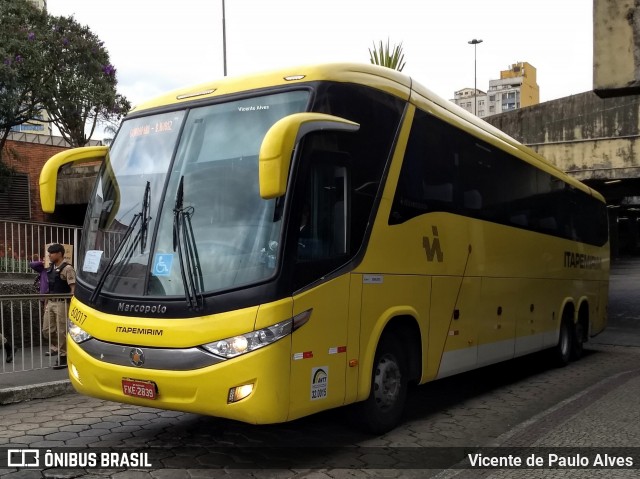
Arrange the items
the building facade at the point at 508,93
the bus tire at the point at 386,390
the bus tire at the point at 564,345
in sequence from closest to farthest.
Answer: the bus tire at the point at 386,390
the bus tire at the point at 564,345
the building facade at the point at 508,93

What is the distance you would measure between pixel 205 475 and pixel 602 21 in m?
7.58

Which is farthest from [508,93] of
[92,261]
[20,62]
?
[92,261]

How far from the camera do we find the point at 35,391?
24.5 feet

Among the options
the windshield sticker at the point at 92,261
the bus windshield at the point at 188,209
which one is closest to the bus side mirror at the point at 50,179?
the bus windshield at the point at 188,209

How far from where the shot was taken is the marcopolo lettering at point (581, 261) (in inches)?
466

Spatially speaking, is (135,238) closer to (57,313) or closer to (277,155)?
(277,155)

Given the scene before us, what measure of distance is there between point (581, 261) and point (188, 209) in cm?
997

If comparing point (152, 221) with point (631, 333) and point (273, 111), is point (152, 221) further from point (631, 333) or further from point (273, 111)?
point (631, 333)

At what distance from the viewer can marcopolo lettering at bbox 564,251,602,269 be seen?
11828 millimetres

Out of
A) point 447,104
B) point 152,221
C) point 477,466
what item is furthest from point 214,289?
point 447,104

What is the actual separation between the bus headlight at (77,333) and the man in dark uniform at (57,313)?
3.03m

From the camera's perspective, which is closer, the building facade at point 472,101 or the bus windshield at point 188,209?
the bus windshield at point 188,209

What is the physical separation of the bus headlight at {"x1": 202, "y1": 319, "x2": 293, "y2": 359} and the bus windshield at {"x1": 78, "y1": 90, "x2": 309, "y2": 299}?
38cm

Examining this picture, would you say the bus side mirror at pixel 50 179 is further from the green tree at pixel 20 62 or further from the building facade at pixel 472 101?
the building facade at pixel 472 101
